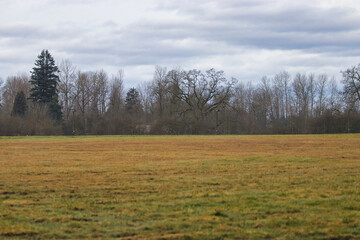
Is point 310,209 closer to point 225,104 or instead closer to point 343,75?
point 343,75

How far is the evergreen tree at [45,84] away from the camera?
85312mm

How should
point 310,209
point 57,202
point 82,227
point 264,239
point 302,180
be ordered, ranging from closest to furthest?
point 264,239 < point 82,227 < point 310,209 < point 57,202 < point 302,180

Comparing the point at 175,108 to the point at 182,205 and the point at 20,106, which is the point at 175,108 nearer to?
the point at 20,106

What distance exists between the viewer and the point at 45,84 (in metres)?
85.7

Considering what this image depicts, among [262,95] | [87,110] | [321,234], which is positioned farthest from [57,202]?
[262,95]

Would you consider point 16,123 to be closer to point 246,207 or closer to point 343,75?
point 343,75

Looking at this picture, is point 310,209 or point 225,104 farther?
point 225,104

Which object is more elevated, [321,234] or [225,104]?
[225,104]

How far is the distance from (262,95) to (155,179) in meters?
91.5

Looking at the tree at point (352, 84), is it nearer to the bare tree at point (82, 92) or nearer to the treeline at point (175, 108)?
the treeline at point (175, 108)

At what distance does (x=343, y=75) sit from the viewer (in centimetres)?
7231

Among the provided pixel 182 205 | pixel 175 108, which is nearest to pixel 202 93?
pixel 175 108

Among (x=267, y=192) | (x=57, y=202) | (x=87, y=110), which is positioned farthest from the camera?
(x=87, y=110)

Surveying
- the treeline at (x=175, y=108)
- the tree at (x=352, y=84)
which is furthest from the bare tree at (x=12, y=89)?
the tree at (x=352, y=84)
